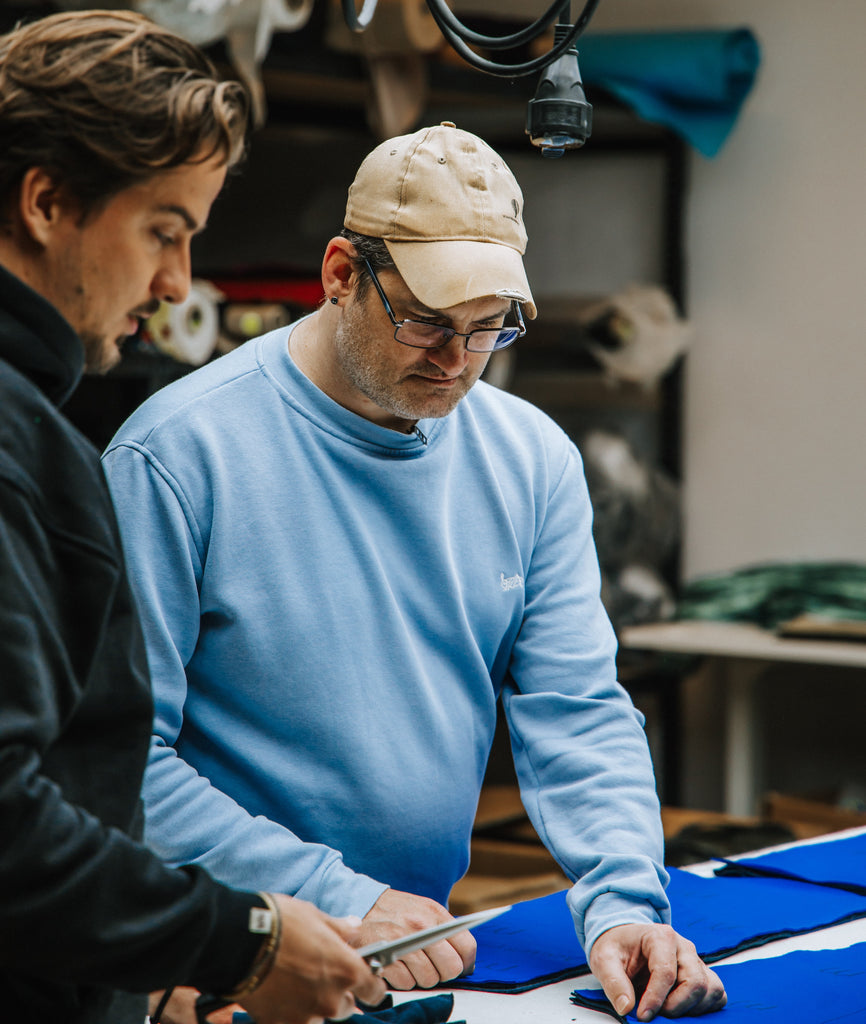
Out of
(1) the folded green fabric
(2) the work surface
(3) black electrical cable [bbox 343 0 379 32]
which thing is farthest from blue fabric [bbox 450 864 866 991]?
(1) the folded green fabric

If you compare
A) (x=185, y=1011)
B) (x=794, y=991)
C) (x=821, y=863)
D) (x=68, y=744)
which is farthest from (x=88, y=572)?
(x=821, y=863)

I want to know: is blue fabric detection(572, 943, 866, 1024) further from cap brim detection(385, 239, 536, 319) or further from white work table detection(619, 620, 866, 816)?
white work table detection(619, 620, 866, 816)

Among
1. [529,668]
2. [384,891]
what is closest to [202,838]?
[384,891]

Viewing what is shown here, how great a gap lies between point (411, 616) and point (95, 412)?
39.3 inches

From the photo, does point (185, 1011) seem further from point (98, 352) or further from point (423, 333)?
point (423, 333)

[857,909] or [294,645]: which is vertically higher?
[294,645]

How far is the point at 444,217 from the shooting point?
4.26 ft

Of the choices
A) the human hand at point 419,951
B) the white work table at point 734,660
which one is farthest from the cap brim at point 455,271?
the white work table at point 734,660

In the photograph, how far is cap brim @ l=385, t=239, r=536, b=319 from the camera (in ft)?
4.15

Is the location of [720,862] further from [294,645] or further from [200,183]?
[200,183]

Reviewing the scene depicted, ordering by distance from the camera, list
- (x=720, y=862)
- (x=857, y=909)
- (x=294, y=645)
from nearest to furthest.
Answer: (x=294, y=645) < (x=857, y=909) < (x=720, y=862)

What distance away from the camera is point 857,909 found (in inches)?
54.7

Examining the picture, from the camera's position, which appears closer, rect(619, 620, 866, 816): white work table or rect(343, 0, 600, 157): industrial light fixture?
rect(343, 0, 600, 157): industrial light fixture

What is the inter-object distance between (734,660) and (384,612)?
2.05 m
